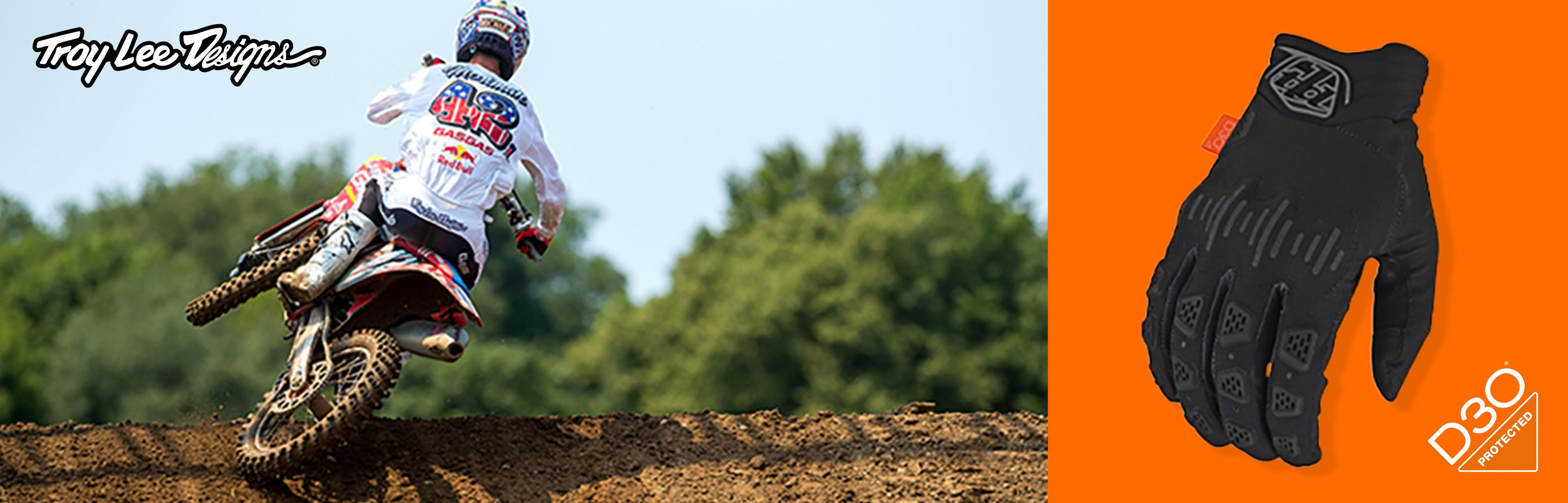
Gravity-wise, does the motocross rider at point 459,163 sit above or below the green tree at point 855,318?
below

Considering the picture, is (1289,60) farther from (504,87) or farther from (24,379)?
(24,379)

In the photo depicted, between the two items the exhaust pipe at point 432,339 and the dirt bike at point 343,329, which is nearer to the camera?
the dirt bike at point 343,329

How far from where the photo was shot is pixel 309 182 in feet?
233

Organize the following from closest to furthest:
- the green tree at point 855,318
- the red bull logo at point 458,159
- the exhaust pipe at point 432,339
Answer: the exhaust pipe at point 432,339 < the red bull logo at point 458,159 < the green tree at point 855,318

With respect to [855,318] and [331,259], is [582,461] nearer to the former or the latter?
[331,259]

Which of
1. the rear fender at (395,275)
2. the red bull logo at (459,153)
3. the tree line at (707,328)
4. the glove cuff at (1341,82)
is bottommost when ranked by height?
the rear fender at (395,275)

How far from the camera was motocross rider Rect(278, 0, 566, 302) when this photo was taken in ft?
24.3

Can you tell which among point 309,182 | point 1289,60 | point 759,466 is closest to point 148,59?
point 759,466

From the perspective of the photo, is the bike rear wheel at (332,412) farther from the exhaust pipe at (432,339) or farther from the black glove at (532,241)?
the black glove at (532,241)

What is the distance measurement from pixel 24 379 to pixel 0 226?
15537mm

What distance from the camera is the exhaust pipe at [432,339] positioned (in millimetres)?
7074

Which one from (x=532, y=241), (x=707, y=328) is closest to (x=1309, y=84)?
(x=532, y=241)

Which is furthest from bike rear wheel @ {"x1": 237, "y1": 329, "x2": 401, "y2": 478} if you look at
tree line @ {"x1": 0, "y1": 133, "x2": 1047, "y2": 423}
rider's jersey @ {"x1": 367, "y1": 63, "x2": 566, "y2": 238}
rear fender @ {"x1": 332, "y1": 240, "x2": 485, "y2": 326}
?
tree line @ {"x1": 0, "y1": 133, "x2": 1047, "y2": 423}

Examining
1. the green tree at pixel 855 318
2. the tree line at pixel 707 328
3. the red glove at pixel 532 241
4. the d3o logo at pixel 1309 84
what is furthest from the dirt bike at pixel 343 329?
the green tree at pixel 855 318
